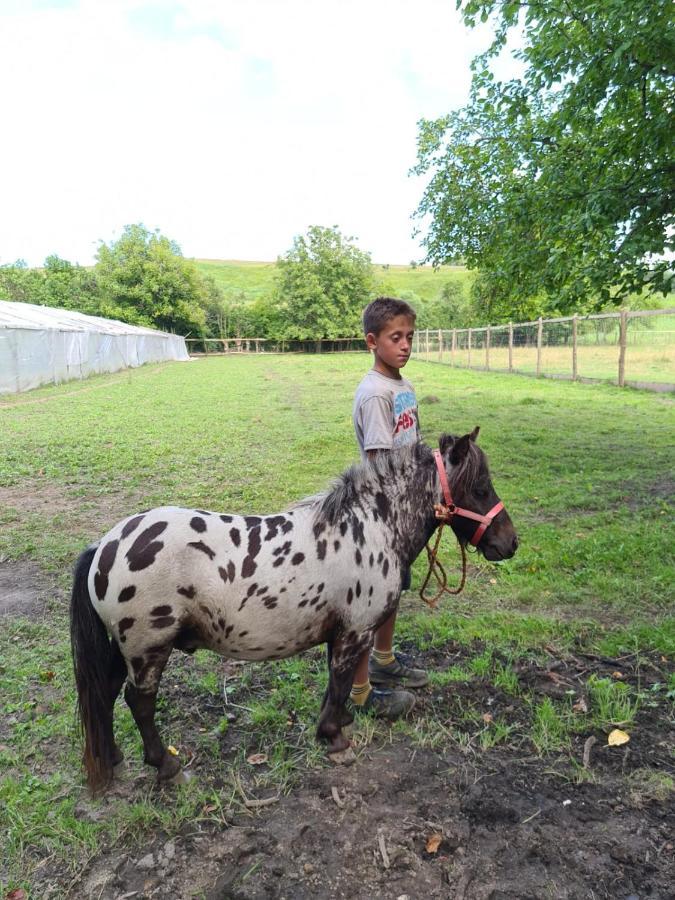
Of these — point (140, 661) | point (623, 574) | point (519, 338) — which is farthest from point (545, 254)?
point (519, 338)

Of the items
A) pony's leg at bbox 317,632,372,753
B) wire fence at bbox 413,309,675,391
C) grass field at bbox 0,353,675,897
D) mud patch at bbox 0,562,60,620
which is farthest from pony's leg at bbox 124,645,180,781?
wire fence at bbox 413,309,675,391

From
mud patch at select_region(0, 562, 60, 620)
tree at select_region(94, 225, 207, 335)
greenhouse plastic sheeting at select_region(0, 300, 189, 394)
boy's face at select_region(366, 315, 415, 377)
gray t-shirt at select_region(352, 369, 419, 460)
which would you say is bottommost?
mud patch at select_region(0, 562, 60, 620)

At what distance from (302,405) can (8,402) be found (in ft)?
29.4

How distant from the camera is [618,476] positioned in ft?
23.3

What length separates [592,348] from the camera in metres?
18.6

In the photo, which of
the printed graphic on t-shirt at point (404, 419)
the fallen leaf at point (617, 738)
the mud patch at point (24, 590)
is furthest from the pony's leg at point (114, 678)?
the fallen leaf at point (617, 738)

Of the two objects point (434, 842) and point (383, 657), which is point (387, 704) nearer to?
point (383, 657)

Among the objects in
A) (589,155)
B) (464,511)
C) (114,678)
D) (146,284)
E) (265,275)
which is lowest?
(114,678)

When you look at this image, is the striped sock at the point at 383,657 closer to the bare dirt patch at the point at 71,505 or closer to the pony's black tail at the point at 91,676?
the pony's black tail at the point at 91,676

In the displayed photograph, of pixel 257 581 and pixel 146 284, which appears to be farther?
pixel 146 284

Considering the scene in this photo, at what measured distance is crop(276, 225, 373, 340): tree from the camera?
55.8 metres

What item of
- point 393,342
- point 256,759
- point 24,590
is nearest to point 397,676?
point 256,759

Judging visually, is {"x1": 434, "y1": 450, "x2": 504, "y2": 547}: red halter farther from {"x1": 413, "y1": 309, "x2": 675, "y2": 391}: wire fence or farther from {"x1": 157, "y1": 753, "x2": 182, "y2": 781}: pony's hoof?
{"x1": 413, "y1": 309, "x2": 675, "y2": 391}: wire fence

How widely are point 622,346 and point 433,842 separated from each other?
16838 mm
